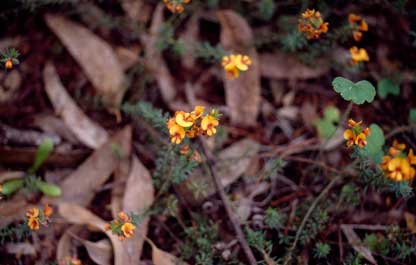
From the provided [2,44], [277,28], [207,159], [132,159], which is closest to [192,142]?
[207,159]

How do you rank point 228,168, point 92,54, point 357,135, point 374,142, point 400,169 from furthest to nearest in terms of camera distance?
1. point 92,54
2. point 228,168
3. point 374,142
4. point 357,135
5. point 400,169

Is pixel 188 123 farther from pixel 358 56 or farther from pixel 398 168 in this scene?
pixel 358 56

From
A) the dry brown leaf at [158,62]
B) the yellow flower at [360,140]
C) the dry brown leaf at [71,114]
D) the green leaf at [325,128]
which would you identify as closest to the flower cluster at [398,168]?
the yellow flower at [360,140]

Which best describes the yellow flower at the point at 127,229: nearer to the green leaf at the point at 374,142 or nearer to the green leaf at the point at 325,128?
the green leaf at the point at 374,142

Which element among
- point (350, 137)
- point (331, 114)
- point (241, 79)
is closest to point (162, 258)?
point (350, 137)

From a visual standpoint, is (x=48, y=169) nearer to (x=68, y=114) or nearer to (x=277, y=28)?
(x=68, y=114)

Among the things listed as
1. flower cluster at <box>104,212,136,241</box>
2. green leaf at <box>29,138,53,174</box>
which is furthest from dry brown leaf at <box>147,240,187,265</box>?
green leaf at <box>29,138,53,174</box>
